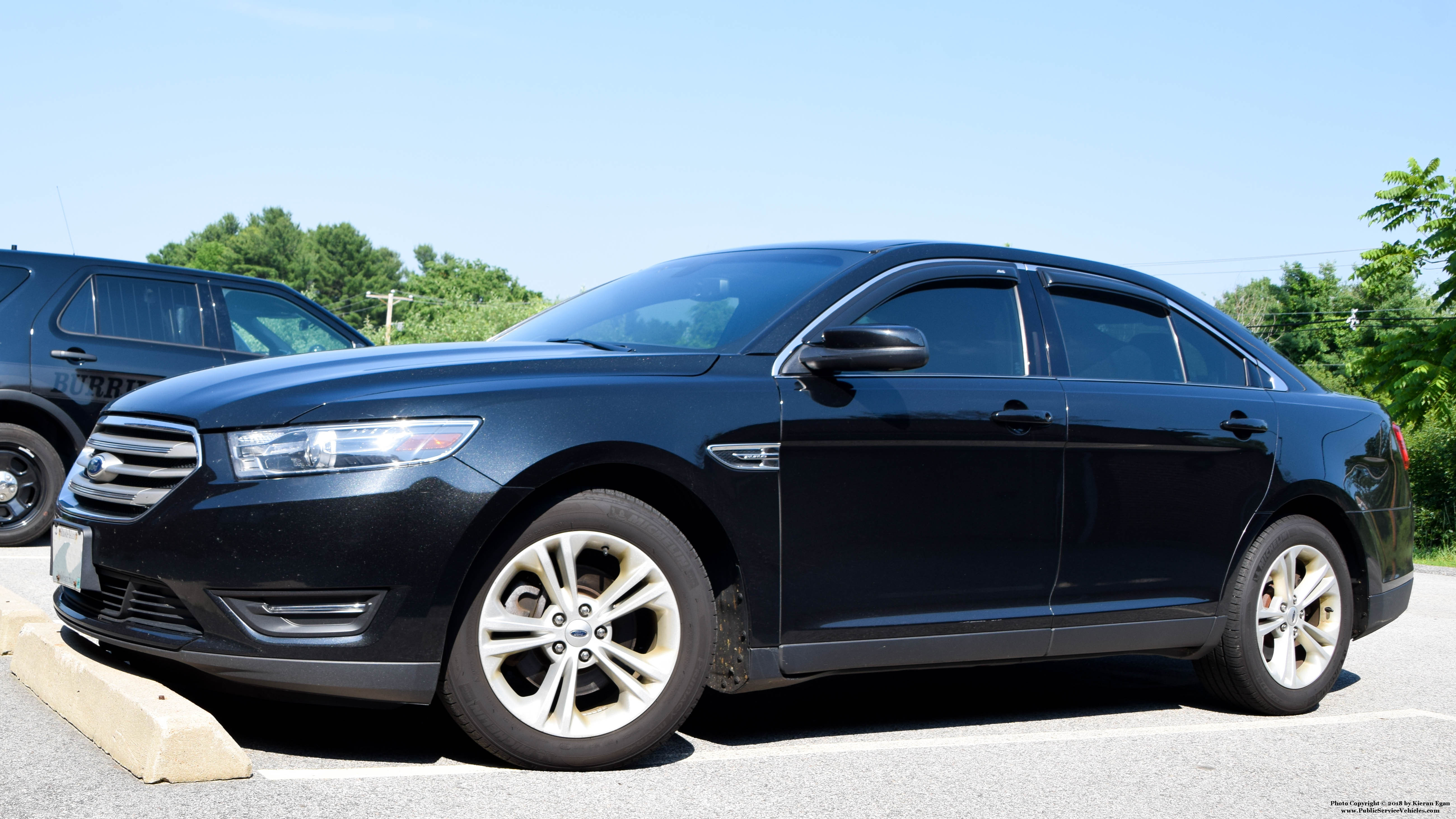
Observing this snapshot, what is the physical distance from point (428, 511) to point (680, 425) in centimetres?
79

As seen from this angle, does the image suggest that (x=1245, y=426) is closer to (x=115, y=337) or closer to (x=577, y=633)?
(x=577, y=633)

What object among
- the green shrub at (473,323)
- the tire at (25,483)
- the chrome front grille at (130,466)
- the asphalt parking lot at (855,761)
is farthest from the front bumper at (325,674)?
the green shrub at (473,323)

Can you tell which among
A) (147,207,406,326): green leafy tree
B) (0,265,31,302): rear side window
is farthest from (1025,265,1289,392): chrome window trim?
(147,207,406,326): green leafy tree

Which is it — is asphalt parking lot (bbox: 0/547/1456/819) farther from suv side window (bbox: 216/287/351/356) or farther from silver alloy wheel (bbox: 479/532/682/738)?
suv side window (bbox: 216/287/351/356)

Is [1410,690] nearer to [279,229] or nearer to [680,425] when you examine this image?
[680,425]

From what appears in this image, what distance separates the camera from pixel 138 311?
9055 mm

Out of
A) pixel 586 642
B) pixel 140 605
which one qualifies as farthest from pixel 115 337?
pixel 586 642

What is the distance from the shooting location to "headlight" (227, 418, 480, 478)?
349cm

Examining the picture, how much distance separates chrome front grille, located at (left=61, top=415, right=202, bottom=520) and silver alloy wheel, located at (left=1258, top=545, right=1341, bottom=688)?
405 centimetres

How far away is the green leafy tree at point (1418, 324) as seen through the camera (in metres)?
20.5

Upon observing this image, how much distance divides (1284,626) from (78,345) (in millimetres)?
7531

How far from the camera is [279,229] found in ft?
456

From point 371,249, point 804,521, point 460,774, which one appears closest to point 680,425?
point 804,521

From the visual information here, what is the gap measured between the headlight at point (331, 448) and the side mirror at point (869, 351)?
1.24m
